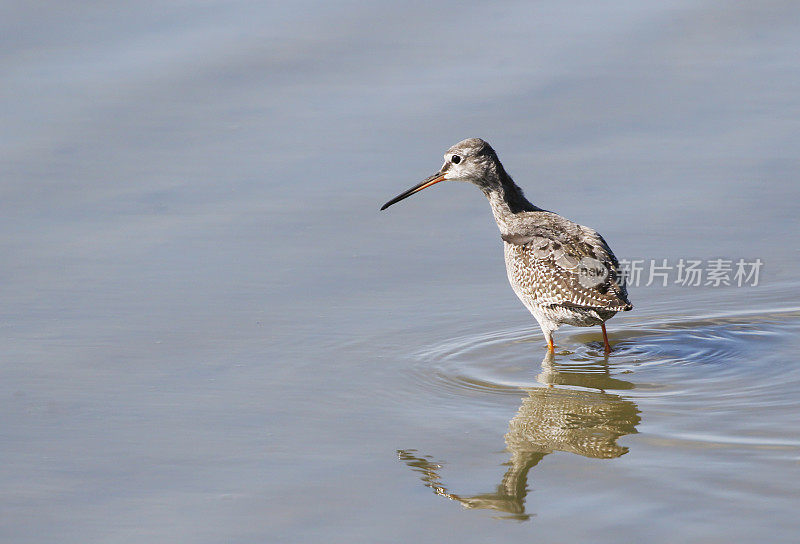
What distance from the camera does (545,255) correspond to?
9516 mm

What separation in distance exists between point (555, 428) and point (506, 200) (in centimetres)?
322

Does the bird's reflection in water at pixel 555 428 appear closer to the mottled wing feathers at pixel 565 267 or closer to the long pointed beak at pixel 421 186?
the mottled wing feathers at pixel 565 267

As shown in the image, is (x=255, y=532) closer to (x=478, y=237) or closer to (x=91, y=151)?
(x=478, y=237)

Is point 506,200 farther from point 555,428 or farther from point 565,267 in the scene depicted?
point 555,428

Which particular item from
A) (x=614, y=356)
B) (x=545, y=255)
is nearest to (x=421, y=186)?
(x=545, y=255)

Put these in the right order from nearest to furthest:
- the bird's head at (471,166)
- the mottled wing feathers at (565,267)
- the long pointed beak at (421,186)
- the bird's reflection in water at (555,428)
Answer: the bird's reflection in water at (555,428) < the mottled wing feathers at (565,267) < the bird's head at (471,166) < the long pointed beak at (421,186)

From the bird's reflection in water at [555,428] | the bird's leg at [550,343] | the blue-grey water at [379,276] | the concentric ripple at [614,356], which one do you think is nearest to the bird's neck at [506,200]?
the blue-grey water at [379,276]

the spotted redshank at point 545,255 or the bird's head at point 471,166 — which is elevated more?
the bird's head at point 471,166

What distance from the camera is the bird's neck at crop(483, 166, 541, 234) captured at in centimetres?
1038

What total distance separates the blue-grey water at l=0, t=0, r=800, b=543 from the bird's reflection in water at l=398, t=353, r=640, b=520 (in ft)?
0.09

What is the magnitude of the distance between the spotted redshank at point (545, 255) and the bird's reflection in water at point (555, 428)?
425mm

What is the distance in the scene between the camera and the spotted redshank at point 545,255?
9008 mm

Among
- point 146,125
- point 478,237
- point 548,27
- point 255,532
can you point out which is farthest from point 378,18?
point 255,532

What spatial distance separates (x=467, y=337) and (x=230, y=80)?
4728 mm
